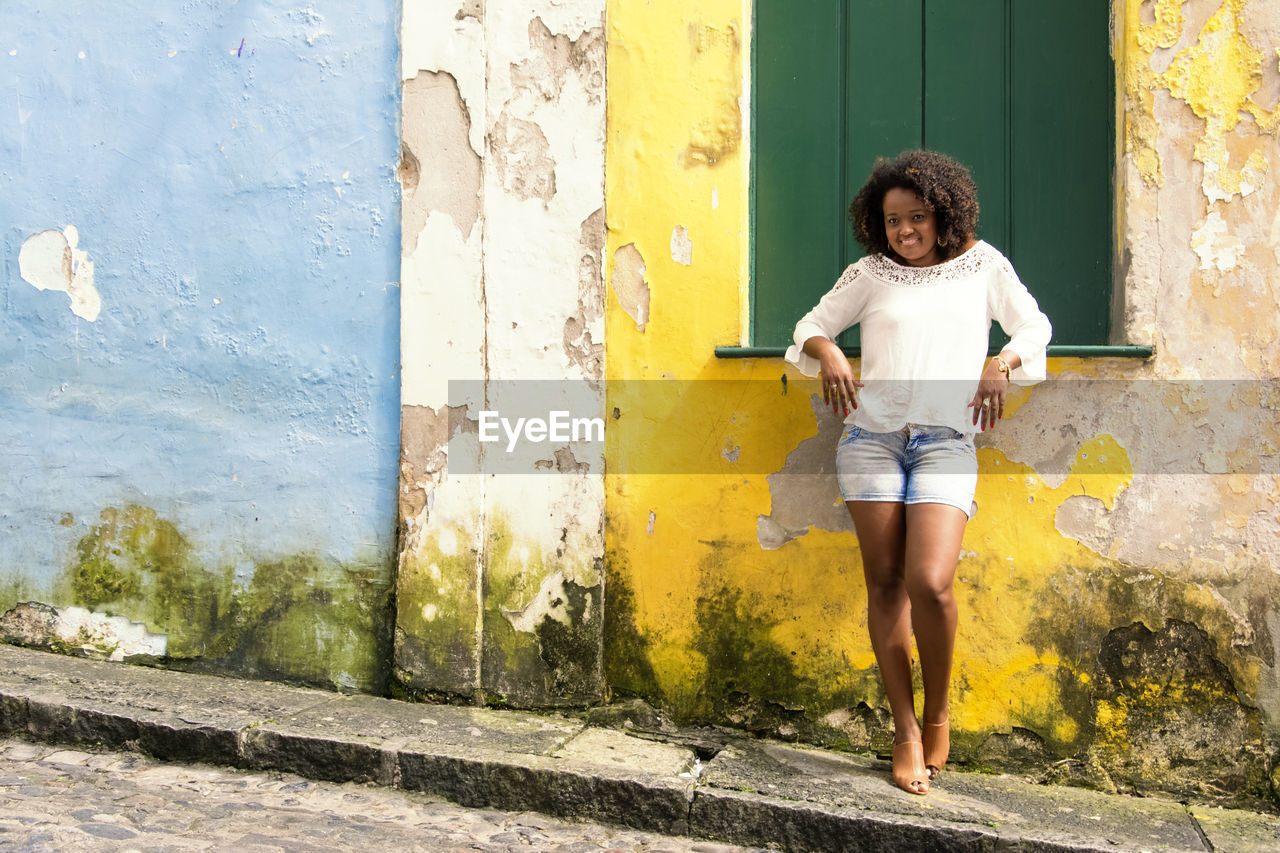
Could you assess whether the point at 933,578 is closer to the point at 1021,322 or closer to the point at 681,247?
the point at 1021,322

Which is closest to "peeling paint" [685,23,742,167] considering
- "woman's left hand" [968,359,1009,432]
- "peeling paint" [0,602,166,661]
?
"woman's left hand" [968,359,1009,432]

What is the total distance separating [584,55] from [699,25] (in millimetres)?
416

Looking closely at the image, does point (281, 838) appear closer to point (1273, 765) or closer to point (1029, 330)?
point (1029, 330)

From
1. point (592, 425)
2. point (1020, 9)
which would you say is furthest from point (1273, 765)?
point (1020, 9)

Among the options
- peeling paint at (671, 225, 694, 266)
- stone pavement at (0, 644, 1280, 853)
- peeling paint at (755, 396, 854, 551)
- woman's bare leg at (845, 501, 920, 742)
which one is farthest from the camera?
peeling paint at (671, 225, 694, 266)

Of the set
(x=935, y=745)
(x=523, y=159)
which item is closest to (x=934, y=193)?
(x=523, y=159)

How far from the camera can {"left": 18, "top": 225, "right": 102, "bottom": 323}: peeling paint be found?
420cm

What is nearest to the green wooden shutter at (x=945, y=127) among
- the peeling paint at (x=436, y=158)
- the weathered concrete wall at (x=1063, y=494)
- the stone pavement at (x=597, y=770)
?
the weathered concrete wall at (x=1063, y=494)

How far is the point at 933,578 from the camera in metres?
3.02

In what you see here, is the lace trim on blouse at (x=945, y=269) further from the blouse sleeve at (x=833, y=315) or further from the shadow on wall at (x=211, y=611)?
the shadow on wall at (x=211, y=611)

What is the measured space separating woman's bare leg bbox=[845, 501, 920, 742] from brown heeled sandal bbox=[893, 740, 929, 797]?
3 cm

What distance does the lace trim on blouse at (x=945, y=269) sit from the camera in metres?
3.18

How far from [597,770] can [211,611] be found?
1.74m

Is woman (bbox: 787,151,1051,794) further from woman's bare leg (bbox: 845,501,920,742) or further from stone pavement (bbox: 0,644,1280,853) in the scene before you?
stone pavement (bbox: 0,644,1280,853)
